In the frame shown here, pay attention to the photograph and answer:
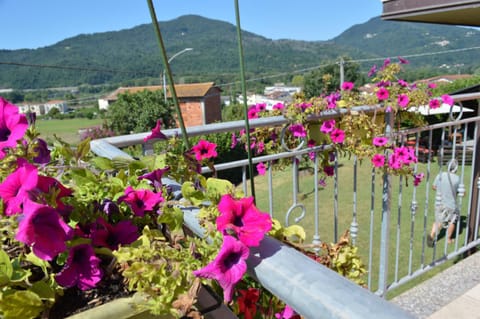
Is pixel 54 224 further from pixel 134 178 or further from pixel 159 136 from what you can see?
pixel 159 136

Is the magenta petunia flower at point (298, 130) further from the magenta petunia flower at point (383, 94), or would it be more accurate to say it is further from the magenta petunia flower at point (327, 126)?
the magenta petunia flower at point (383, 94)

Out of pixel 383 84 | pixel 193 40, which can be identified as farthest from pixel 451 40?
pixel 383 84

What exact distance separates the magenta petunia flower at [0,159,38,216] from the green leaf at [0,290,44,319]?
0.40ft

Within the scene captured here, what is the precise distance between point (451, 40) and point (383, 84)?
106961 millimetres

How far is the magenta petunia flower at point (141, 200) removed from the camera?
0.65m

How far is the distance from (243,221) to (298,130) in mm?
1480

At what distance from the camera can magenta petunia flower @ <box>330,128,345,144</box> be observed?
2.06 m

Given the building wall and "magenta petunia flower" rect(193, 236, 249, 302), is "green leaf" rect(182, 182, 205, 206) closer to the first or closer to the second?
"magenta petunia flower" rect(193, 236, 249, 302)

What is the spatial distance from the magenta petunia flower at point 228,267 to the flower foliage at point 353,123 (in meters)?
1.44

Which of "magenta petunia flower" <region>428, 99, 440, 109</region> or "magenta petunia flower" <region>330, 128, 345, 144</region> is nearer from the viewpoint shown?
"magenta petunia flower" <region>330, 128, 345, 144</region>

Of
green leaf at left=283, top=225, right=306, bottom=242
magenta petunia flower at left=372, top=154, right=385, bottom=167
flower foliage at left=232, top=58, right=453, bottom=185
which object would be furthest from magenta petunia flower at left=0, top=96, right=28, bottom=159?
magenta petunia flower at left=372, top=154, right=385, bottom=167

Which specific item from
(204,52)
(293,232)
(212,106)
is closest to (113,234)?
(293,232)

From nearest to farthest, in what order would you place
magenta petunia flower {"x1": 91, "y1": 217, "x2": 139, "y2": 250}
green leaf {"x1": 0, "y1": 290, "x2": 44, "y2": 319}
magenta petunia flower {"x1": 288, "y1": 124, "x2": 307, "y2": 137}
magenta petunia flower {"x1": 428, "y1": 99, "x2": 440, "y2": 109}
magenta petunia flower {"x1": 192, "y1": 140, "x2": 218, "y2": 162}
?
green leaf {"x1": 0, "y1": 290, "x2": 44, "y2": 319} < magenta petunia flower {"x1": 91, "y1": 217, "x2": 139, "y2": 250} < magenta petunia flower {"x1": 192, "y1": 140, "x2": 218, "y2": 162} < magenta petunia flower {"x1": 288, "y1": 124, "x2": 307, "y2": 137} < magenta petunia flower {"x1": 428, "y1": 99, "x2": 440, "y2": 109}

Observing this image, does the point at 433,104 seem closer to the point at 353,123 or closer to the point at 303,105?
the point at 353,123
